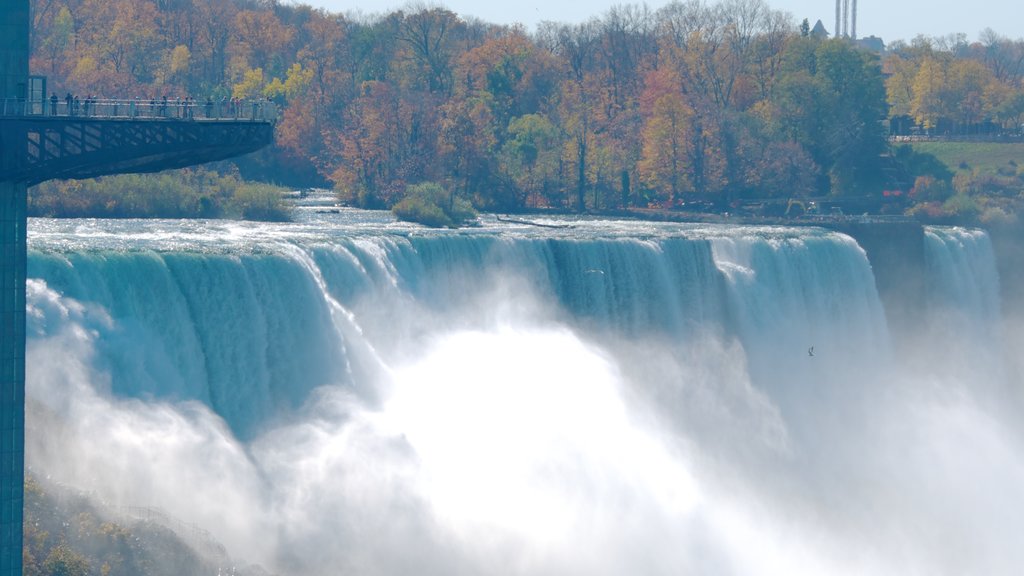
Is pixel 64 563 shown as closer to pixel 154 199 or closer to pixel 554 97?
pixel 154 199

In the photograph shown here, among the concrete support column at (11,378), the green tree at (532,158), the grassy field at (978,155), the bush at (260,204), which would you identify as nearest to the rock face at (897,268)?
the green tree at (532,158)

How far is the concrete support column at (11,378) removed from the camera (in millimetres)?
20812

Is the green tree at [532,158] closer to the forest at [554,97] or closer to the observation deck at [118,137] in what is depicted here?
the forest at [554,97]

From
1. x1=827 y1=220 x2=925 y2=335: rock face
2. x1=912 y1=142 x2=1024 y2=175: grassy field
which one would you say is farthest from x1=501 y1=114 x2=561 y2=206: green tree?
x1=912 y1=142 x2=1024 y2=175: grassy field

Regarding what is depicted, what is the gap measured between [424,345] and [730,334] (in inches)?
382

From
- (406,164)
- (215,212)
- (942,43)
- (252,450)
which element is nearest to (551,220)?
(406,164)

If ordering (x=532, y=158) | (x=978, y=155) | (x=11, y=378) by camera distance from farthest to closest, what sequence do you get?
(x=978, y=155) < (x=532, y=158) < (x=11, y=378)

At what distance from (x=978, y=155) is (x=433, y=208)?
31.4 meters

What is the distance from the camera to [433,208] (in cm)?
5059

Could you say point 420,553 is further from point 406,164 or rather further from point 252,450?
point 406,164

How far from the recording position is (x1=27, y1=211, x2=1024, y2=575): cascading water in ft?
90.3

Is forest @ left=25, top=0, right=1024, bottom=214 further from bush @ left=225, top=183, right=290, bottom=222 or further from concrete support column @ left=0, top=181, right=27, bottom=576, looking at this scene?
concrete support column @ left=0, top=181, right=27, bottom=576

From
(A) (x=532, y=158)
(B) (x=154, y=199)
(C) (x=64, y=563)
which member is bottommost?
(C) (x=64, y=563)

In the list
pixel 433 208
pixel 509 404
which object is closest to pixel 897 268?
pixel 433 208
